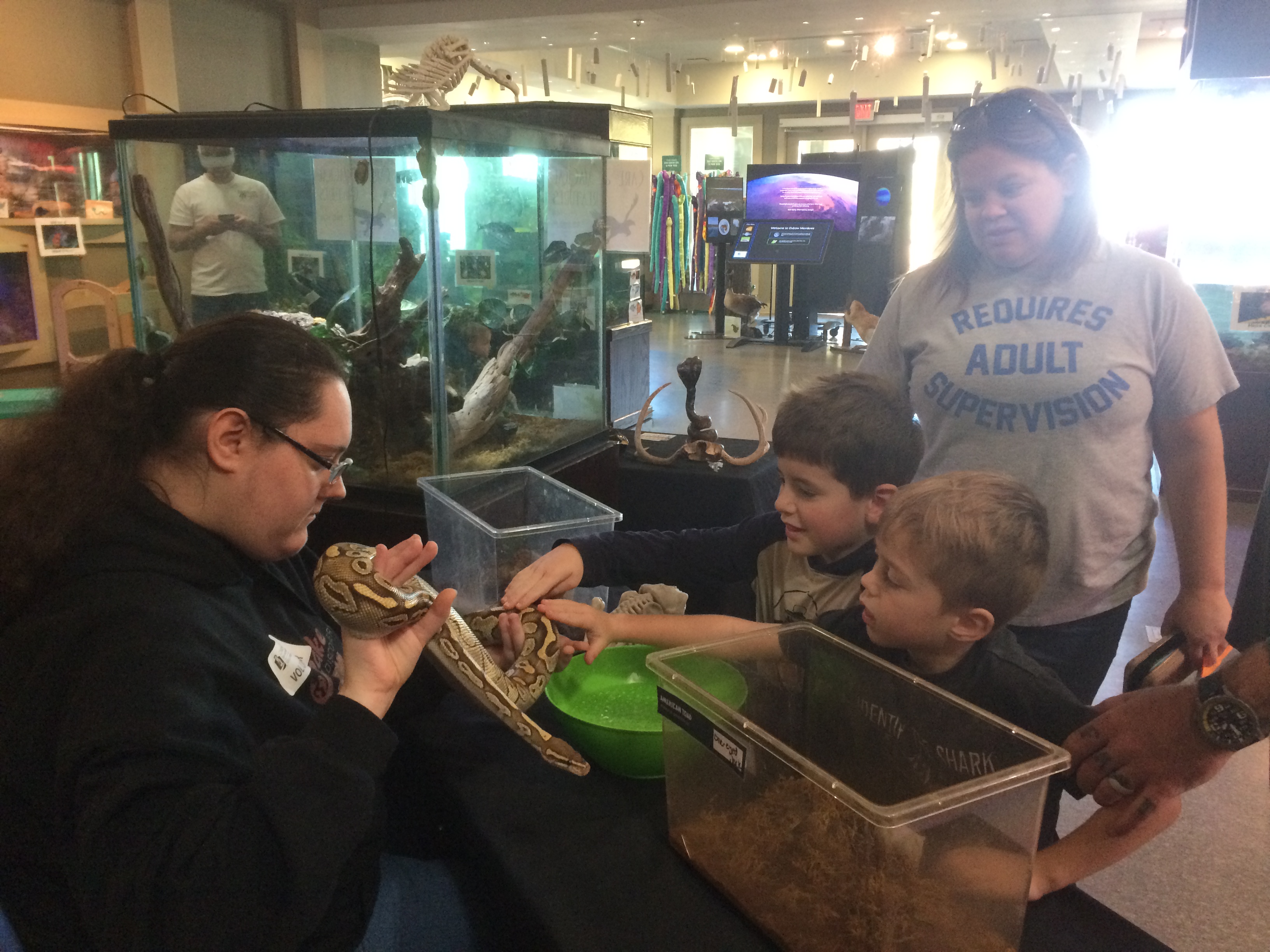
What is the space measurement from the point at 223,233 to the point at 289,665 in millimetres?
2558

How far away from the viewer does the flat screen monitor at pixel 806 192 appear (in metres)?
10.4

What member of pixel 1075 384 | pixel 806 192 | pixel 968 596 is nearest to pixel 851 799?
pixel 968 596

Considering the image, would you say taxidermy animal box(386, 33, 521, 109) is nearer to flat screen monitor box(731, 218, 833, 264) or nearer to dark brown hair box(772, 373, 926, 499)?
dark brown hair box(772, 373, 926, 499)

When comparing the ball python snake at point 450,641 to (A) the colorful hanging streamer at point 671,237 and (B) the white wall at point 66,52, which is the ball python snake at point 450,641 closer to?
(B) the white wall at point 66,52

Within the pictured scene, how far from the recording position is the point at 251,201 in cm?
338

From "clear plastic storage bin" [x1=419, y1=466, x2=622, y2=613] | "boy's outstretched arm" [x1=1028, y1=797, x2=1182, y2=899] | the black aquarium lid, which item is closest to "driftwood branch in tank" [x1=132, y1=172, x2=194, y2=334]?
the black aquarium lid

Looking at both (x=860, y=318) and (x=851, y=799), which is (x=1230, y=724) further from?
(x=860, y=318)

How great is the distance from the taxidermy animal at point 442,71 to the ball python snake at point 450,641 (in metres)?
3.35

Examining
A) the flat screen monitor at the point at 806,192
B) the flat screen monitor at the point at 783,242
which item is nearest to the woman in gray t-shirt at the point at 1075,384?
the flat screen monitor at the point at 783,242

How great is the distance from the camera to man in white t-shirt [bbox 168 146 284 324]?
3389mm

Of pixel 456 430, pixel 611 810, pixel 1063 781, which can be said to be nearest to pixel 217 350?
pixel 611 810

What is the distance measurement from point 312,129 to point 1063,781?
2883 millimetres

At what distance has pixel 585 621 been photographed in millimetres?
1746

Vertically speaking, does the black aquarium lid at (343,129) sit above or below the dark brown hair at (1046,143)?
above
